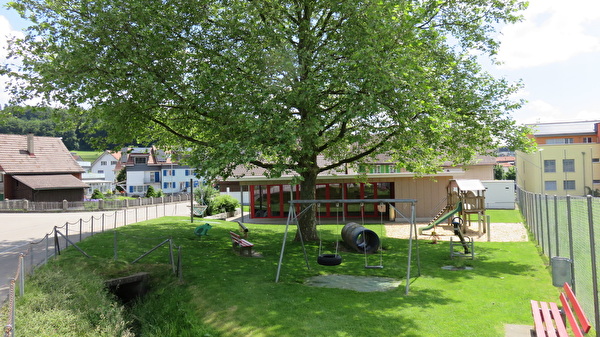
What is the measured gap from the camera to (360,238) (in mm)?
17328

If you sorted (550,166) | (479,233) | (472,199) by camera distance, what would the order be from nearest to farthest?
(479,233) → (472,199) → (550,166)

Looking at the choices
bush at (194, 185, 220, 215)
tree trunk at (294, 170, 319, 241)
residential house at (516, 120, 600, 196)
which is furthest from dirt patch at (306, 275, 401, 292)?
residential house at (516, 120, 600, 196)

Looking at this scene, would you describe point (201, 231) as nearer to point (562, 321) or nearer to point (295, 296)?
point (295, 296)

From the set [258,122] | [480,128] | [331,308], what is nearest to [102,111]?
[258,122]

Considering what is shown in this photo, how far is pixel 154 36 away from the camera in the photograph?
13.6 m

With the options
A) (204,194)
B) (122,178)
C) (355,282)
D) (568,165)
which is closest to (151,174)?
(122,178)

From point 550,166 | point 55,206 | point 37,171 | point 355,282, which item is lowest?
point 355,282

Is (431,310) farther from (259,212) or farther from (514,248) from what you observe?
(259,212)

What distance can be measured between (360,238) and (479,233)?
8.15 meters

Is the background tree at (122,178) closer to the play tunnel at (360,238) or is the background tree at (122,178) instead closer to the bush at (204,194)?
the bush at (204,194)

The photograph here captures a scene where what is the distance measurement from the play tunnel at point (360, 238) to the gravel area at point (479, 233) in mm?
4738

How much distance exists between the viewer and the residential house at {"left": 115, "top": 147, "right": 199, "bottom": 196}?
68.9 metres

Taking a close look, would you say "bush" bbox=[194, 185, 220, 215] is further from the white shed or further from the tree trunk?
the white shed

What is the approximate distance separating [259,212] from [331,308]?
21.7 m
